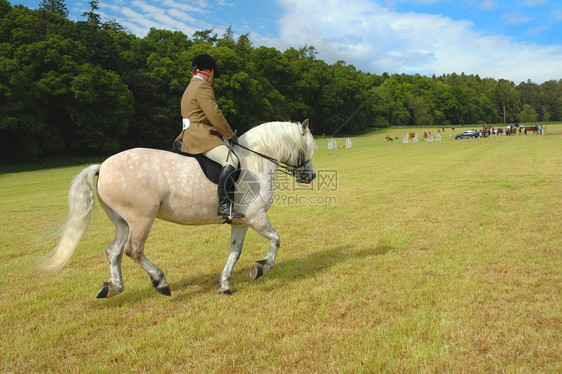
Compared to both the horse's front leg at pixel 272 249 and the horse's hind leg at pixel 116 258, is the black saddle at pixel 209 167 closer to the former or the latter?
the horse's front leg at pixel 272 249

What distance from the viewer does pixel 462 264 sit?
22.1 ft

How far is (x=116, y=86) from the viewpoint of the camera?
46.6 m

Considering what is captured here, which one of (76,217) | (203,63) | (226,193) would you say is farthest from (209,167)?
(76,217)

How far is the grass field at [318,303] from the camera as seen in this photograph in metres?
4.07

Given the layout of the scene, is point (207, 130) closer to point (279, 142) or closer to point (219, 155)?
point (219, 155)

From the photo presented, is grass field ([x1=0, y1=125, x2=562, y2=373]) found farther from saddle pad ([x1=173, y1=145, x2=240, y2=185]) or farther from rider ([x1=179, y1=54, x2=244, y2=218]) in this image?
saddle pad ([x1=173, y1=145, x2=240, y2=185])

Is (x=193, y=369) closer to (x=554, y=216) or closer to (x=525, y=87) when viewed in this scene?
(x=554, y=216)

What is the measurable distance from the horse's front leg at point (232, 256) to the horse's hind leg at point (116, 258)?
1521 millimetres

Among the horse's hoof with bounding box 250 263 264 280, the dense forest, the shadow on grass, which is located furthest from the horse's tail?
the dense forest

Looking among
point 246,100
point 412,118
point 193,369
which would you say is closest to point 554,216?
point 193,369

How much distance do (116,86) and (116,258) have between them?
46554 millimetres

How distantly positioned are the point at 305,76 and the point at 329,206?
81.8 m

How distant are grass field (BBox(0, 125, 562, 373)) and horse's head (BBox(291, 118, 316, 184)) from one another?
1736 mm

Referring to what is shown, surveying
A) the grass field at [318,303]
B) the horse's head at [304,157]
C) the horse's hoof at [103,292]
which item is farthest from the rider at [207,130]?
the horse's hoof at [103,292]
